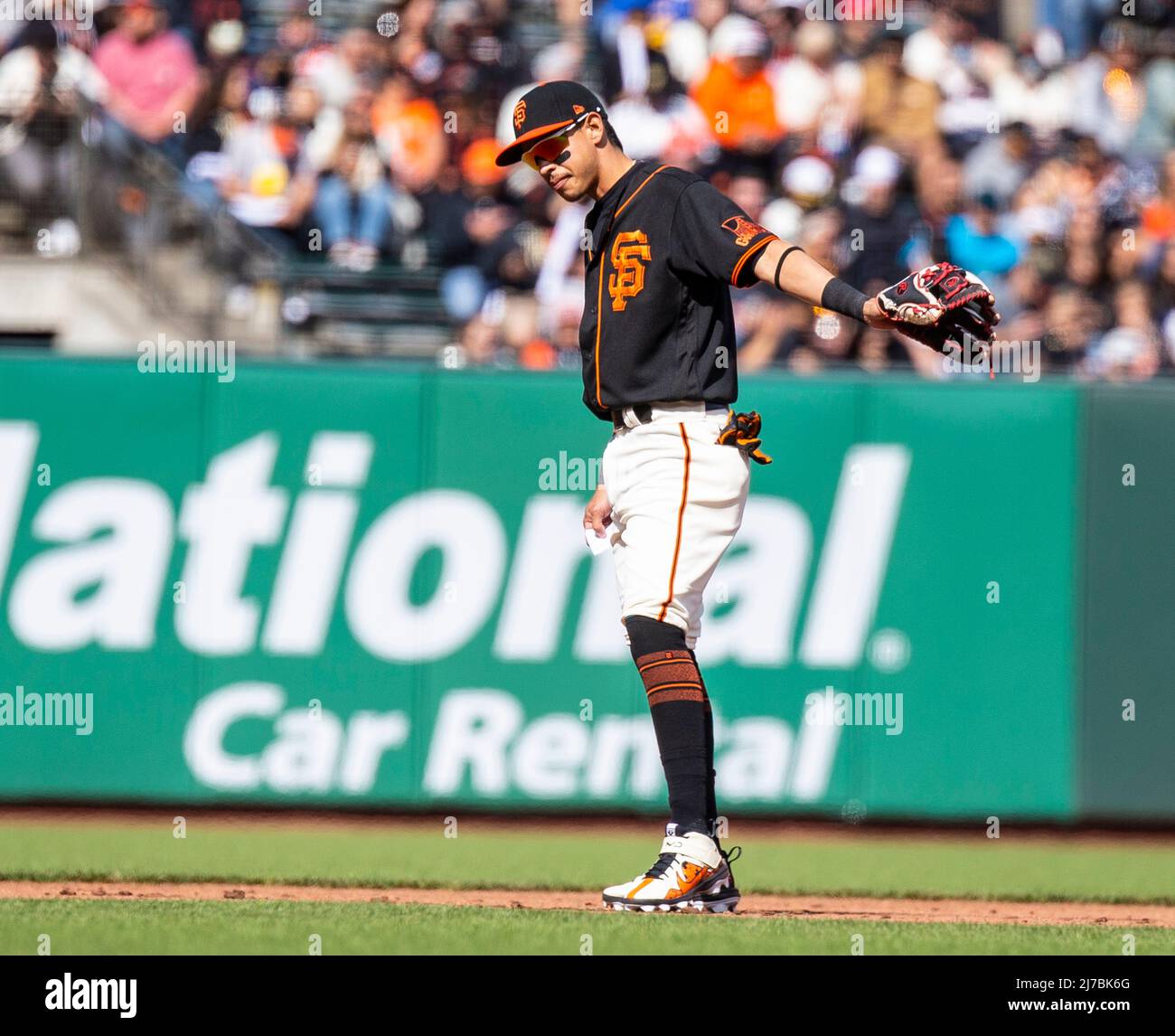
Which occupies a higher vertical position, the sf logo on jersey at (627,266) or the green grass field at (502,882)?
the sf logo on jersey at (627,266)

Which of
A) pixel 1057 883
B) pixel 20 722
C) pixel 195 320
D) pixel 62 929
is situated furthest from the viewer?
pixel 195 320

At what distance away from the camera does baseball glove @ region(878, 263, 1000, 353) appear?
449 centimetres

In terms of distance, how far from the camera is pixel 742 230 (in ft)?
15.9

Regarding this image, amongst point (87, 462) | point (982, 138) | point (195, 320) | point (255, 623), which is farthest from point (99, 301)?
point (982, 138)

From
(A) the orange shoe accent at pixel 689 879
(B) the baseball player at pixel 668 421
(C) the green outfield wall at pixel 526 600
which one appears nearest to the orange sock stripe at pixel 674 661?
(B) the baseball player at pixel 668 421

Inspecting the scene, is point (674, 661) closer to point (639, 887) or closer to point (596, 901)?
point (639, 887)

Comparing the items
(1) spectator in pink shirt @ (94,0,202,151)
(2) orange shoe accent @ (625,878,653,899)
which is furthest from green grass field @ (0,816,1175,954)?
(1) spectator in pink shirt @ (94,0,202,151)

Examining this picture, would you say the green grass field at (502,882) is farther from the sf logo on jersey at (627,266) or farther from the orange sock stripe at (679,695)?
the sf logo on jersey at (627,266)

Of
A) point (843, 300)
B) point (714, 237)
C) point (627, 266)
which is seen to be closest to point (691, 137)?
point (627, 266)

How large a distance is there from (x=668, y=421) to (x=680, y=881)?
122cm

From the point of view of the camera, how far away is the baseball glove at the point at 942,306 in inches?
177

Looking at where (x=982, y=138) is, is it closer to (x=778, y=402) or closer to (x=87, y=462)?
(x=778, y=402)

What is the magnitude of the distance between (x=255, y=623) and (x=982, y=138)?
559 cm

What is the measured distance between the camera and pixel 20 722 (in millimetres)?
8227
